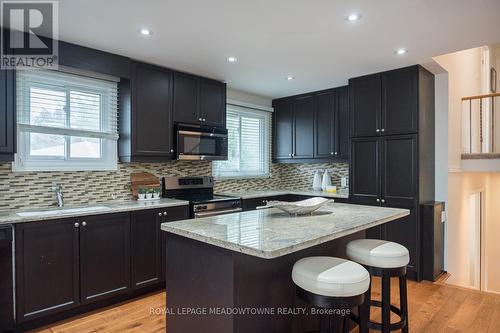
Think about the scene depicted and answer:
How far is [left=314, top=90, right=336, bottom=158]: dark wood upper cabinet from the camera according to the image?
175 inches

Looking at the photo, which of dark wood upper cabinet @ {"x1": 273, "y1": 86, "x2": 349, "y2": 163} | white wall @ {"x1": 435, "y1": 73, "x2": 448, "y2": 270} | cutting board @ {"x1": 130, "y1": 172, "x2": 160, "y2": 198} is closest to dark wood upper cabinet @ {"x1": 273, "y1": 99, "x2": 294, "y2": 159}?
dark wood upper cabinet @ {"x1": 273, "y1": 86, "x2": 349, "y2": 163}

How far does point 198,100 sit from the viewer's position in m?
3.86

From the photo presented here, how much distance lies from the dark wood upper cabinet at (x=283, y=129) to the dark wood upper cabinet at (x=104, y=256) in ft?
9.54

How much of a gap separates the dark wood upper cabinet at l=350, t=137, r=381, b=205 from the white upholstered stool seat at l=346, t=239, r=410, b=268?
1.79 m

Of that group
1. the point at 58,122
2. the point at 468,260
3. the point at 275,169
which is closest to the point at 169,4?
the point at 58,122

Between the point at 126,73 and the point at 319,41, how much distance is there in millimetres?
1989

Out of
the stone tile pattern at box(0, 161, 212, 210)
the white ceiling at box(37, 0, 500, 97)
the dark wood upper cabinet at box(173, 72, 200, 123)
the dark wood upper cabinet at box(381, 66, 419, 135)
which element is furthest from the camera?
the dark wood upper cabinet at box(173, 72, 200, 123)

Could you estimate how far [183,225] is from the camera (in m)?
1.85

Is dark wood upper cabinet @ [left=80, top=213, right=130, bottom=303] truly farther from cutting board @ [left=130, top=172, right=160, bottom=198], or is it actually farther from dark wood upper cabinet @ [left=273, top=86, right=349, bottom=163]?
dark wood upper cabinet @ [left=273, top=86, right=349, bottom=163]

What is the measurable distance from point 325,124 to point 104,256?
336cm

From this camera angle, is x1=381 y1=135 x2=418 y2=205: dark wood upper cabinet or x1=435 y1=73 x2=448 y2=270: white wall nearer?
x1=381 y1=135 x2=418 y2=205: dark wood upper cabinet

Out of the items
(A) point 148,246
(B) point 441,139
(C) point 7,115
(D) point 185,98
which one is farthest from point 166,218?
(B) point 441,139

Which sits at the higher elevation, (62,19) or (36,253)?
(62,19)

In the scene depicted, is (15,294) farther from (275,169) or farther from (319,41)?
(275,169)
